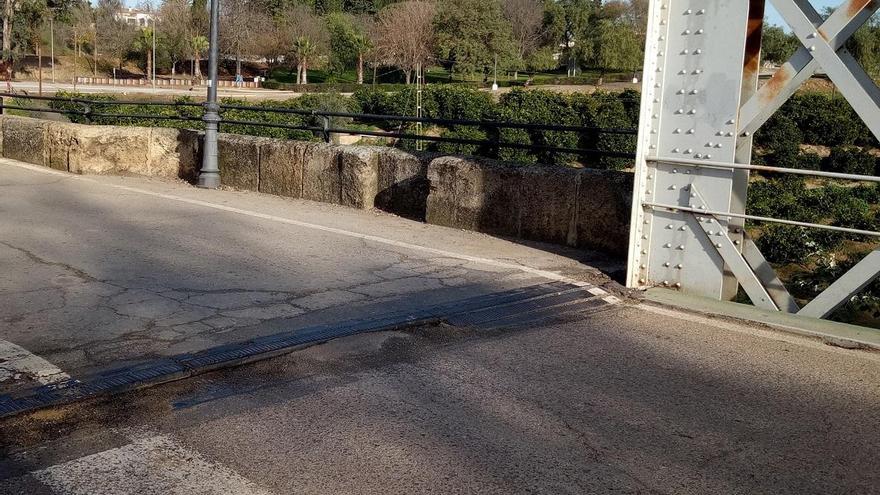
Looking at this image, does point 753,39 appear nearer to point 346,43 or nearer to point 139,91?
point 139,91

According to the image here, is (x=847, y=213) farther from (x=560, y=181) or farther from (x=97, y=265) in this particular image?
(x=97, y=265)

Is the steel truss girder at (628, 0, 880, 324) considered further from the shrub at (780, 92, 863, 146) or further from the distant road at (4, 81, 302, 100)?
the distant road at (4, 81, 302, 100)

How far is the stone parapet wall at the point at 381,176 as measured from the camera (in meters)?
8.17

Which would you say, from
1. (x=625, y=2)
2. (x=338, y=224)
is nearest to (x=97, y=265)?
(x=338, y=224)

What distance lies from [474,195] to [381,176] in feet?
5.40

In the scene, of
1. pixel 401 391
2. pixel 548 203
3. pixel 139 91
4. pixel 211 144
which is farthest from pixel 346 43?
pixel 401 391

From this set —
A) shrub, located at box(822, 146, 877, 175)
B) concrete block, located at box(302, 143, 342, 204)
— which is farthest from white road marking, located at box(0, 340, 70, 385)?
shrub, located at box(822, 146, 877, 175)

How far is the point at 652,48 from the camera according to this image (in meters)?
6.59

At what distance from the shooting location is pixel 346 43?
258 ft

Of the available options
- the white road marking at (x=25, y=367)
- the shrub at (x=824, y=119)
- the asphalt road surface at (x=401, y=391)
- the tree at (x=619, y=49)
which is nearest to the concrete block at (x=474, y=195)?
the asphalt road surface at (x=401, y=391)

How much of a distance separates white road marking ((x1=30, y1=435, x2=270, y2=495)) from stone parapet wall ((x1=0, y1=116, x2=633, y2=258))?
201 inches

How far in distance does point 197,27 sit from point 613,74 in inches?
1441

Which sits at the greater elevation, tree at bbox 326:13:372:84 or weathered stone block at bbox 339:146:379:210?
tree at bbox 326:13:372:84

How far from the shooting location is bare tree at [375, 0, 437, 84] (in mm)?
65000
